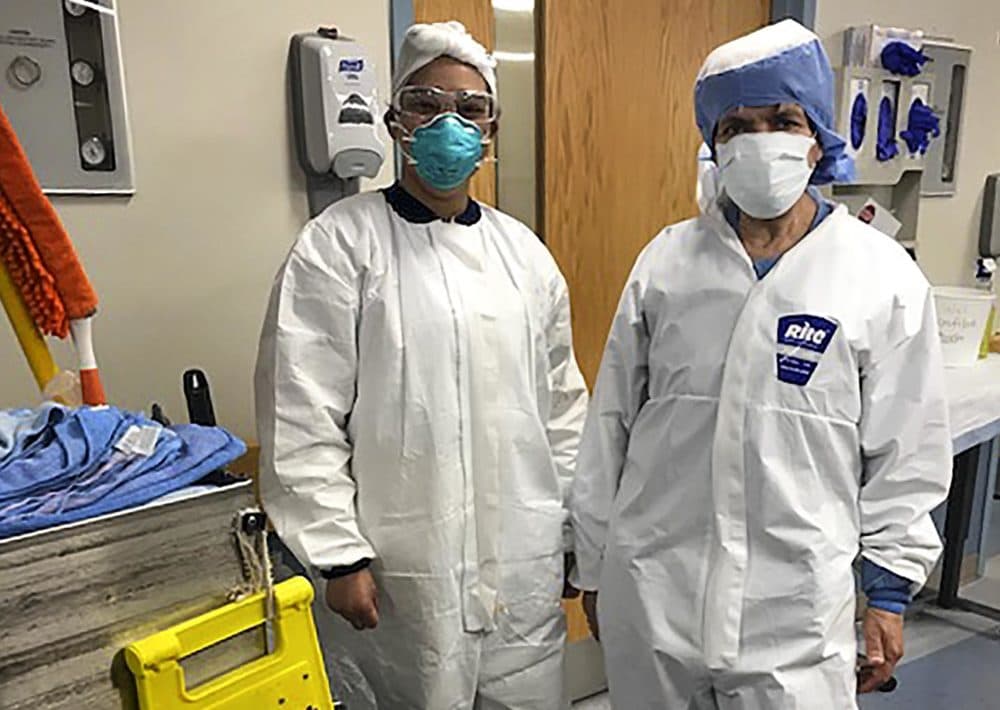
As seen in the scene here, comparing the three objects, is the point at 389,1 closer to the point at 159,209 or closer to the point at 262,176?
the point at 262,176

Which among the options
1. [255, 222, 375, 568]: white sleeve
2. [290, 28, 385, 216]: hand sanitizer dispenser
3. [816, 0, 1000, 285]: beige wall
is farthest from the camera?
[816, 0, 1000, 285]: beige wall

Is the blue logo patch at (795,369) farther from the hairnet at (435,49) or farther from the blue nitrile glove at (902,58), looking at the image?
the blue nitrile glove at (902,58)

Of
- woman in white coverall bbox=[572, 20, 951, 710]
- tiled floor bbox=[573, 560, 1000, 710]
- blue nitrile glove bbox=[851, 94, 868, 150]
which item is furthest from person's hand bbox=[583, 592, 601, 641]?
blue nitrile glove bbox=[851, 94, 868, 150]

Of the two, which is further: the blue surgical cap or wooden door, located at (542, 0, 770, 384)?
wooden door, located at (542, 0, 770, 384)

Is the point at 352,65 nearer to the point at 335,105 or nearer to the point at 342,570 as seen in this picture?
the point at 335,105

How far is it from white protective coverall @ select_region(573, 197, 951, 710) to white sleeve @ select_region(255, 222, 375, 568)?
484 mm

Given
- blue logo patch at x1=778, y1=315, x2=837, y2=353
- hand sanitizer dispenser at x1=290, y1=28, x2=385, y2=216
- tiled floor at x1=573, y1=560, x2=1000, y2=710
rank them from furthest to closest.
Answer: tiled floor at x1=573, y1=560, x2=1000, y2=710 < hand sanitizer dispenser at x1=290, y1=28, x2=385, y2=216 < blue logo patch at x1=778, y1=315, x2=837, y2=353

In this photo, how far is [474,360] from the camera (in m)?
1.34

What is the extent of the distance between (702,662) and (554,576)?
0.30 meters

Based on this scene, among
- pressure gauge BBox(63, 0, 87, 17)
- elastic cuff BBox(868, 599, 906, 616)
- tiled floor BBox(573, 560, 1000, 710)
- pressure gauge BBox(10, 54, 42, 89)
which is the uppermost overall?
pressure gauge BBox(63, 0, 87, 17)

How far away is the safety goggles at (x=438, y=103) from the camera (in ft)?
4.44

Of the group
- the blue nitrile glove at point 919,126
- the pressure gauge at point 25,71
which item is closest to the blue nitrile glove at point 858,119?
the blue nitrile glove at point 919,126

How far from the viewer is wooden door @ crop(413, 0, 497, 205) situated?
176 cm

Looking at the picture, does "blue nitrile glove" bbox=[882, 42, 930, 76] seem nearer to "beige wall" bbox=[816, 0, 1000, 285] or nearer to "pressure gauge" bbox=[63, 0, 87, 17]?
"beige wall" bbox=[816, 0, 1000, 285]
